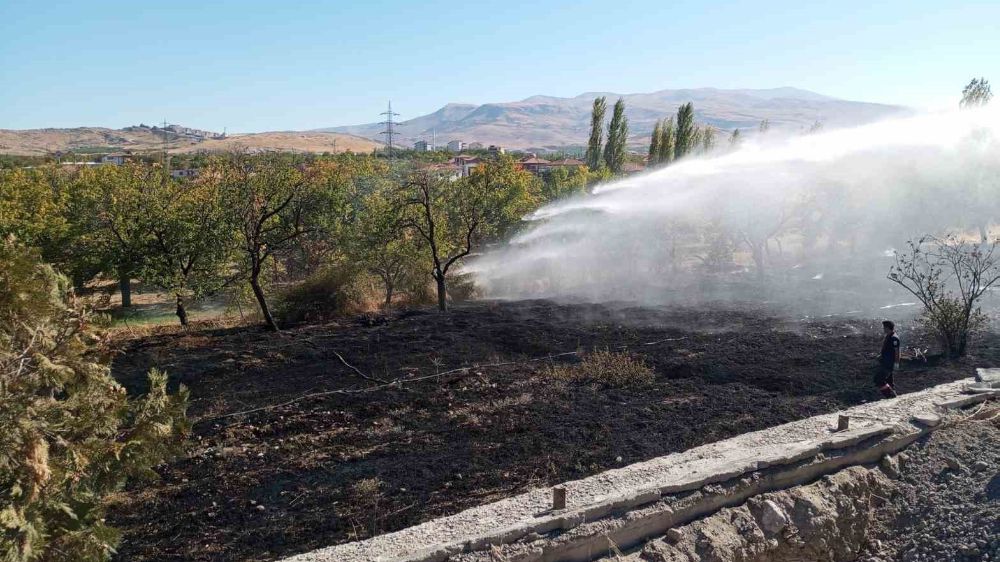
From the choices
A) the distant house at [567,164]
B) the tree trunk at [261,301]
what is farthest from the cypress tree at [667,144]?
the tree trunk at [261,301]

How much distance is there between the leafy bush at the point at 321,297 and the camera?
2116cm

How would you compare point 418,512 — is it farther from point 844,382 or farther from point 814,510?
point 844,382

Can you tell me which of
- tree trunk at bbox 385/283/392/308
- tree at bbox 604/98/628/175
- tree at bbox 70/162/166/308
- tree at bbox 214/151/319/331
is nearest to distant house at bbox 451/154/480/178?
tree at bbox 604/98/628/175

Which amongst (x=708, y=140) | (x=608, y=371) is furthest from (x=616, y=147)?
(x=608, y=371)

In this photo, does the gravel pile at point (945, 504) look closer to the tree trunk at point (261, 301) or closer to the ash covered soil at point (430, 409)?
the ash covered soil at point (430, 409)

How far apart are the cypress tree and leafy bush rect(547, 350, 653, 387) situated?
2848cm

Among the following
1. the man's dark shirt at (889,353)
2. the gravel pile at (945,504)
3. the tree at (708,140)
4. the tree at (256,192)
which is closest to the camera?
the gravel pile at (945,504)

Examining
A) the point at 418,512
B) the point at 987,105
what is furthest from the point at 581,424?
the point at 987,105

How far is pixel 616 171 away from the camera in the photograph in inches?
1850

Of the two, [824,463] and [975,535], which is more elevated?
[824,463]

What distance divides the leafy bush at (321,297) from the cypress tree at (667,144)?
24.5m

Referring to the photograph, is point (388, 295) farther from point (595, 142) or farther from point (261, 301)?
point (595, 142)

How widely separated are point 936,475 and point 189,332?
62.1ft

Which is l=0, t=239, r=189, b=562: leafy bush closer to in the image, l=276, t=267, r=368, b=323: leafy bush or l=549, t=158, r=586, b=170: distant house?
l=276, t=267, r=368, b=323: leafy bush
